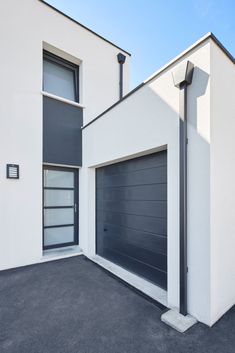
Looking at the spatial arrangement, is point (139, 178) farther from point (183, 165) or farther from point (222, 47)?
point (222, 47)

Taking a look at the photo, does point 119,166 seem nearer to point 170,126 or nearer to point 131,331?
point 170,126

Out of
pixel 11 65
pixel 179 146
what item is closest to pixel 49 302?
pixel 179 146

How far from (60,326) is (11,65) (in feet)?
14.1

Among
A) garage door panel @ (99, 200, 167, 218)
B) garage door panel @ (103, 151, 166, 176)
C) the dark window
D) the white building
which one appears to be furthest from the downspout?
garage door panel @ (99, 200, 167, 218)

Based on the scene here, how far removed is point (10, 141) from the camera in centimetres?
356

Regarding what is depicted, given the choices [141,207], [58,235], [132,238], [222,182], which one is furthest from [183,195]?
[58,235]

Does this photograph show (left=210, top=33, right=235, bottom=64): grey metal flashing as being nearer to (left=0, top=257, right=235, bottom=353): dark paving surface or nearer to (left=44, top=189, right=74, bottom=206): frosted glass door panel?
(left=0, top=257, right=235, bottom=353): dark paving surface

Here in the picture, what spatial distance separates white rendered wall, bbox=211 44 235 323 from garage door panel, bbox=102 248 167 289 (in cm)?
75

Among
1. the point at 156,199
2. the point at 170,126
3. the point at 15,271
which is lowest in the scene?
the point at 15,271

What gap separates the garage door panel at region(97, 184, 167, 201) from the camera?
2.67 m

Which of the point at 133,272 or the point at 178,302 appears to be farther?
the point at 133,272

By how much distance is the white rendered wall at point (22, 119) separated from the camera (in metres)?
3.50

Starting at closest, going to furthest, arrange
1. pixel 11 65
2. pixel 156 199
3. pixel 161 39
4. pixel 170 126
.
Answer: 1. pixel 170 126
2. pixel 156 199
3. pixel 11 65
4. pixel 161 39

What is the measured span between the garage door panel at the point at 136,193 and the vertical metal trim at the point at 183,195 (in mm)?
504
